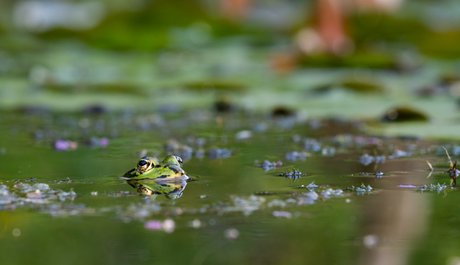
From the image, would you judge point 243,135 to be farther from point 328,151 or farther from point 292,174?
point 292,174

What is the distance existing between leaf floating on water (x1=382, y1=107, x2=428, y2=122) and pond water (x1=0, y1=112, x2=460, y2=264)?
20.8 inches

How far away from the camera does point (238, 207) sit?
212cm

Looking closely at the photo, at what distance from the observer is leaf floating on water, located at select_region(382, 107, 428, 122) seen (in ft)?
14.0

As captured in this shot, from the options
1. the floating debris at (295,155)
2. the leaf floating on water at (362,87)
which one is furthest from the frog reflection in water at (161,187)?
the leaf floating on water at (362,87)

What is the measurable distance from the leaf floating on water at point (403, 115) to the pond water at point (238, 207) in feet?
1.73

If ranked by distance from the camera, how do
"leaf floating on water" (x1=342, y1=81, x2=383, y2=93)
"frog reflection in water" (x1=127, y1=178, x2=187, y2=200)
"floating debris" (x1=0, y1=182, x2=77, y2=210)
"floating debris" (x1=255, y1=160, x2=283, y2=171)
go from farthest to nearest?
"leaf floating on water" (x1=342, y1=81, x2=383, y2=93)
"floating debris" (x1=255, y1=160, x2=283, y2=171)
"frog reflection in water" (x1=127, y1=178, x2=187, y2=200)
"floating debris" (x1=0, y1=182, x2=77, y2=210)

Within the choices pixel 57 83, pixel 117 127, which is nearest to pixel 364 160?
pixel 117 127

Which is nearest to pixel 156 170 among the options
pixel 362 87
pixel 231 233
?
pixel 231 233

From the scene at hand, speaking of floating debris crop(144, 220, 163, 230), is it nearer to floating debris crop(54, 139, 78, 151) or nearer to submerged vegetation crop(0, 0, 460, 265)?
submerged vegetation crop(0, 0, 460, 265)

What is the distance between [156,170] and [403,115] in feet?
7.52

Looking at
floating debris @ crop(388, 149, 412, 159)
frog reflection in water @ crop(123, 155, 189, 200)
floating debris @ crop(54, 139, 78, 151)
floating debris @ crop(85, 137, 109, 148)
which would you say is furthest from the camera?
floating debris @ crop(85, 137, 109, 148)

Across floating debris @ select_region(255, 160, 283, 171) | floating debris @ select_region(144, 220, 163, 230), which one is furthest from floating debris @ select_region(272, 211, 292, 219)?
floating debris @ select_region(255, 160, 283, 171)

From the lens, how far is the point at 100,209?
211cm

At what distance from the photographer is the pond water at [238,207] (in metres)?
1.65
